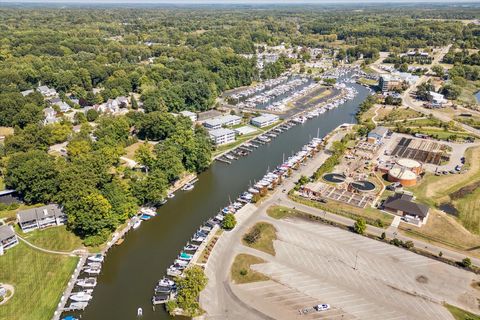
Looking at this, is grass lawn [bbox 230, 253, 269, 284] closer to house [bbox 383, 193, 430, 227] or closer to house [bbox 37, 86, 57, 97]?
house [bbox 383, 193, 430, 227]

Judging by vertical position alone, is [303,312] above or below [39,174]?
below

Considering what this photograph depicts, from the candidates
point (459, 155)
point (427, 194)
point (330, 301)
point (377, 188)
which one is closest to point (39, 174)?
point (330, 301)

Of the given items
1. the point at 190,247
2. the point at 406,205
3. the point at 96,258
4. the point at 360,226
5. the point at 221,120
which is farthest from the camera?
the point at 221,120

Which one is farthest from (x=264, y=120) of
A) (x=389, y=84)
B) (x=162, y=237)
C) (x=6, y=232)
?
(x=6, y=232)

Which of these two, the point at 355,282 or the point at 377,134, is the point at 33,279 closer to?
the point at 355,282

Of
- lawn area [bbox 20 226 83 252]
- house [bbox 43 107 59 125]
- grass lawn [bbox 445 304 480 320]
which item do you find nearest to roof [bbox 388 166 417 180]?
grass lawn [bbox 445 304 480 320]

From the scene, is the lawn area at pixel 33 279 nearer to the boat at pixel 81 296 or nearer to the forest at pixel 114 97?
the boat at pixel 81 296

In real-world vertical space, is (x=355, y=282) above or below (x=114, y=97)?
below

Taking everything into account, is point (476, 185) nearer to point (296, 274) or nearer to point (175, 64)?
point (296, 274)
